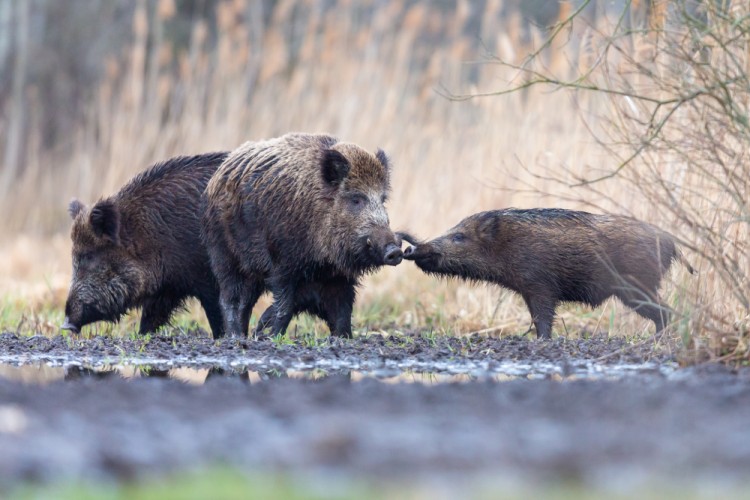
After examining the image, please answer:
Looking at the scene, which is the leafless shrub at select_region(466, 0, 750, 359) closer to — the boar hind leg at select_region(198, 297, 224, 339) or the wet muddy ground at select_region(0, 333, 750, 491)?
the wet muddy ground at select_region(0, 333, 750, 491)

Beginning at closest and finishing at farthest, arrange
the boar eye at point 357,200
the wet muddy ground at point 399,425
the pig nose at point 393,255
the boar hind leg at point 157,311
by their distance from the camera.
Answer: the wet muddy ground at point 399,425 → the pig nose at point 393,255 → the boar eye at point 357,200 → the boar hind leg at point 157,311

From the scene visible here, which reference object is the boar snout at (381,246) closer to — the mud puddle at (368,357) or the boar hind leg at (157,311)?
the mud puddle at (368,357)

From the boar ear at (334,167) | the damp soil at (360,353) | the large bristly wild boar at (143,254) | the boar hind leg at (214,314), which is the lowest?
the damp soil at (360,353)

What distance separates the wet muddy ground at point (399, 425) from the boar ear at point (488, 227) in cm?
211

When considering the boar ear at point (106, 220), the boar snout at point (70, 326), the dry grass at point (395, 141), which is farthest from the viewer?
the dry grass at point (395, 141)

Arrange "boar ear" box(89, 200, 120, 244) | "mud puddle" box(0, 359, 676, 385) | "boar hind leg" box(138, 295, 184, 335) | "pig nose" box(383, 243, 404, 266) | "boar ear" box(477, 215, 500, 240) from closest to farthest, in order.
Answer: "mud puddle" box(0, 359, 676, 385) → "pig nose" box(383, 243, 404, 266) → "boar ear" box(477, 215, 500, 240) → "boar ear" box(89, 200, 120, 244) → "boar hind leg" box(138, 295, 184, 335)

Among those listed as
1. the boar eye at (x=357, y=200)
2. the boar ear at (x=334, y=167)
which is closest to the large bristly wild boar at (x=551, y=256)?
the boar eye at (x=357, y=200)

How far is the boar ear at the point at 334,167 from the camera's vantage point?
7.78 meters

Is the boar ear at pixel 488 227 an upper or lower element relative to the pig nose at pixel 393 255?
upper

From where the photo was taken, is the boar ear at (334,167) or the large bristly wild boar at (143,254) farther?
the large bristly wild boar at (143,254)

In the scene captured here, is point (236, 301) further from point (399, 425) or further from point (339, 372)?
point (399, 425)

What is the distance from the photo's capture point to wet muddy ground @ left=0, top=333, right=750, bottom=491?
3.29m

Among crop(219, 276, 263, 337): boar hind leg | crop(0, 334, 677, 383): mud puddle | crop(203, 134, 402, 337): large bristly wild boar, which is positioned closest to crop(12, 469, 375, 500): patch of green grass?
crop(0, 334, 677, 383): mud puddle

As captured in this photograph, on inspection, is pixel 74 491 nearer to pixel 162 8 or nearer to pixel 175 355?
pixel 175 355
